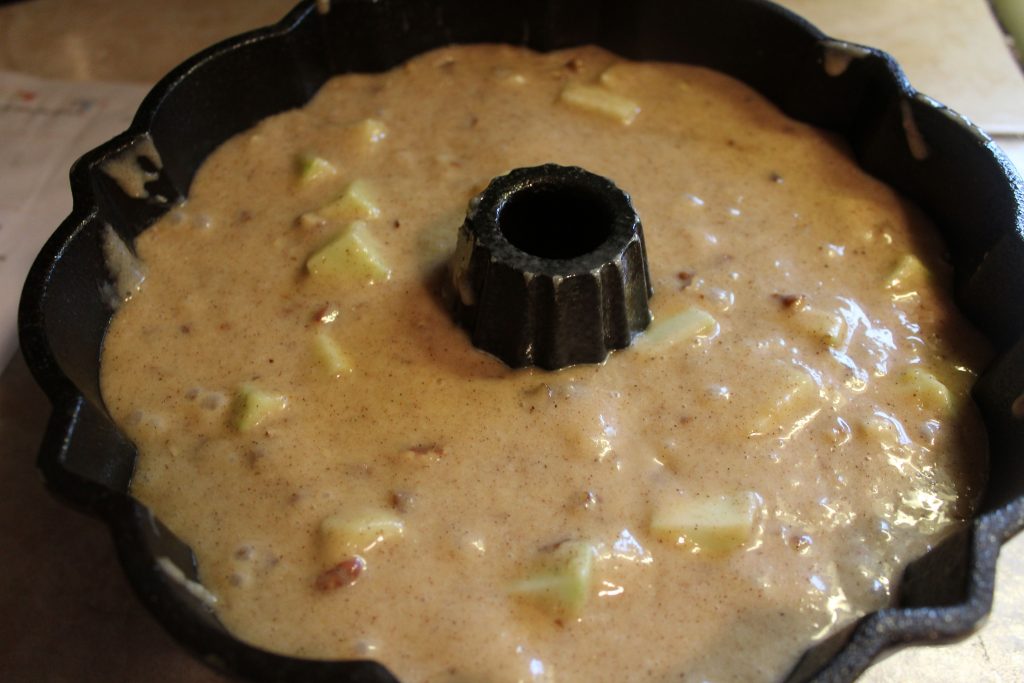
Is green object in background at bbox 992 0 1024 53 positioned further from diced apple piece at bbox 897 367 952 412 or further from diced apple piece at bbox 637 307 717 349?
diced apple piece at bbox 637 307 717 349

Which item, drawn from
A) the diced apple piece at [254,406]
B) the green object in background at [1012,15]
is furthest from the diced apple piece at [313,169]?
the green object in background at [1012,15]

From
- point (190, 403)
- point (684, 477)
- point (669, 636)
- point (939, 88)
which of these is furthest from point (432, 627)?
point (939, 88)

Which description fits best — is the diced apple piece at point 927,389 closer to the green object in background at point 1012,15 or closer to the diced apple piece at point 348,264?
the diced apple piece at point 348,264

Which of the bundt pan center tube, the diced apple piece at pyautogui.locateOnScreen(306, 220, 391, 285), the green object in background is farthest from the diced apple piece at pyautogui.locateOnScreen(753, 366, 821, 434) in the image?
the green object in background

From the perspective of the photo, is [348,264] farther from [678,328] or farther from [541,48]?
[541,48]

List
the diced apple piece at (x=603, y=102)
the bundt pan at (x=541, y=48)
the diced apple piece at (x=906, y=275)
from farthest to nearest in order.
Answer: the diced apple piece at (x=603, y=102) < the diced apple piece at (x=906, y=275) < the bundt pan at (x=541, y=48)

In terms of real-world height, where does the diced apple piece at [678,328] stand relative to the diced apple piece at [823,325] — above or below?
above

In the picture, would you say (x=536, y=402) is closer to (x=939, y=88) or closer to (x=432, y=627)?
(x=432, y=627)
